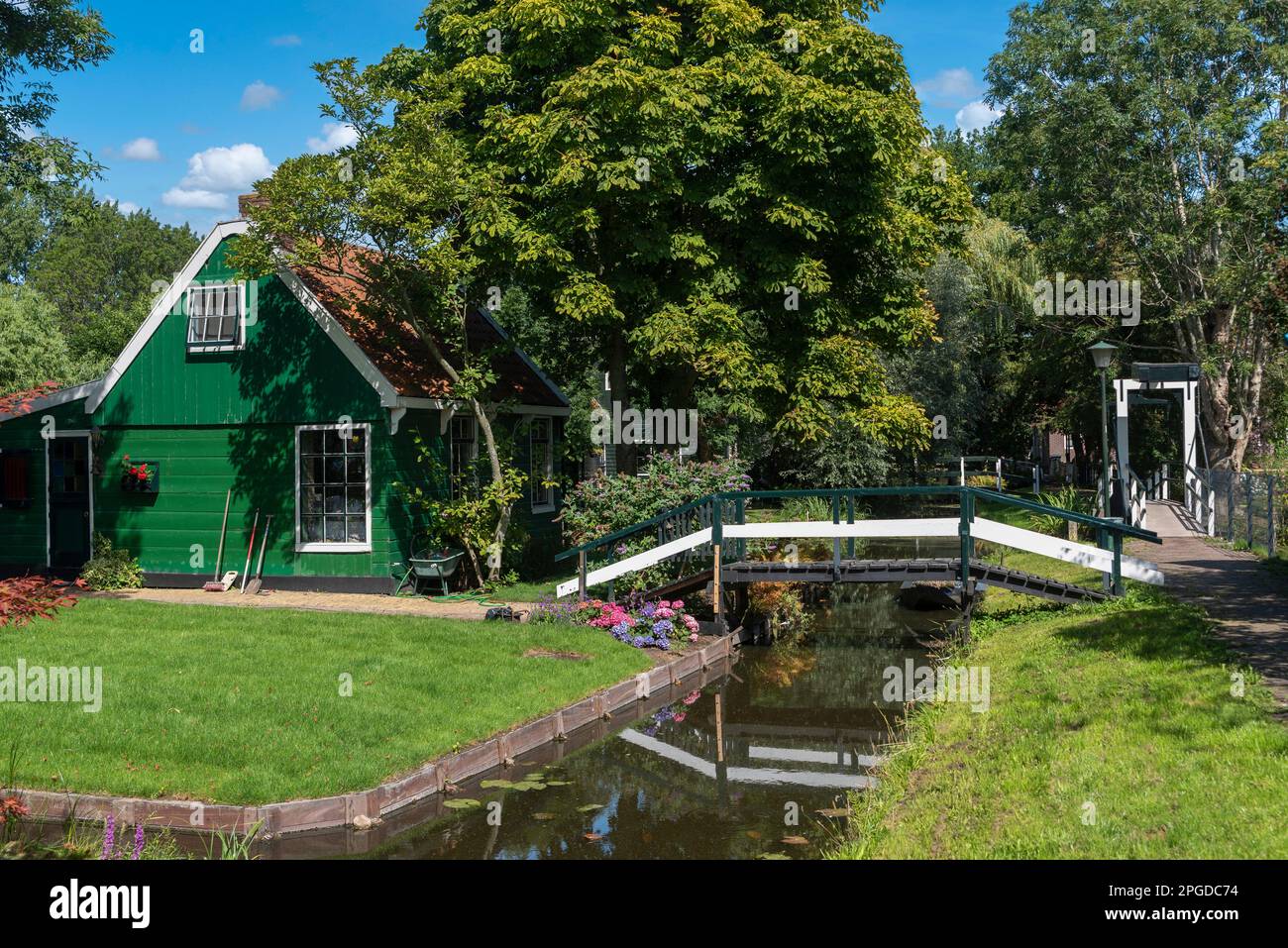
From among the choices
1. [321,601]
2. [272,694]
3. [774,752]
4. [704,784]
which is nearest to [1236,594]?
[774,752]

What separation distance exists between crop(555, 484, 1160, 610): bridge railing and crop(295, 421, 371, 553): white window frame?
391 cm

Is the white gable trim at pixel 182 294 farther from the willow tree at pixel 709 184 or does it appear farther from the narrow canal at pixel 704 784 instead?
the narrow canal at pixel 704 784

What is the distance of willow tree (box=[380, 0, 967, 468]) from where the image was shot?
765 inches

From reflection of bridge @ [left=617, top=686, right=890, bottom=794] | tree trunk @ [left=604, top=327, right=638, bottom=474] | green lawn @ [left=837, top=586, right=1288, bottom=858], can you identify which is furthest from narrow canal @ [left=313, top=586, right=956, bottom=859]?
tree trunk @ [left=604, top=327, right=638, bottom=474]

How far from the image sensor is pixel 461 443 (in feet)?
69.6

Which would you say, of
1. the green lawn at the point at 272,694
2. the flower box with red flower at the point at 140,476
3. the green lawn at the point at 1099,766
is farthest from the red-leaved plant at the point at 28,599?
the flower box with red flower at the point at 140,476

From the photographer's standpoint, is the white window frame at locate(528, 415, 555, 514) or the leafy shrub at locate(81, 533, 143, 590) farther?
the white window frame at locate(528, 415, 555, 514)

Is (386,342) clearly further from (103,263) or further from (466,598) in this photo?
(103,263)

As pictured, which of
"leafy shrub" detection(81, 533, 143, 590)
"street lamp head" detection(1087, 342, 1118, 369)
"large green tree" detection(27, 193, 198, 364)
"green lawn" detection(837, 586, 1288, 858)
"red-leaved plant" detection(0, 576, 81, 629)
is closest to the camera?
"red-leaved plant" detection(0, 576, 81, 629)

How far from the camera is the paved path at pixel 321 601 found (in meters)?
17.2

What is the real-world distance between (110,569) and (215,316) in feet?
16.5

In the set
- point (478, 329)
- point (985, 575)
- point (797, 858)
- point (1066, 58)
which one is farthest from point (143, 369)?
point (1066, 58)

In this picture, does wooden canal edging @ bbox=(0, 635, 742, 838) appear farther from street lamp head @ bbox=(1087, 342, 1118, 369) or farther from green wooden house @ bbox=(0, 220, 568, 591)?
street lamp head @ bbox=(1087, 342, 1118, 369)

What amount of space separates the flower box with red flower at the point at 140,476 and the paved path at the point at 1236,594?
17.6 metres
